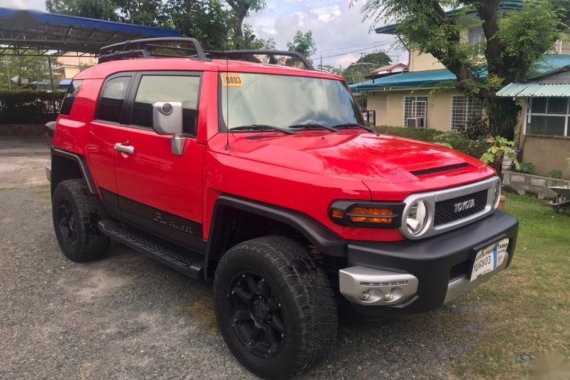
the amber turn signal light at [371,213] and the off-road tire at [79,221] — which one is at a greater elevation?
the amber turn signal light at [371,213]

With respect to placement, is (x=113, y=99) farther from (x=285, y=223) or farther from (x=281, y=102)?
(x=285, y=223)

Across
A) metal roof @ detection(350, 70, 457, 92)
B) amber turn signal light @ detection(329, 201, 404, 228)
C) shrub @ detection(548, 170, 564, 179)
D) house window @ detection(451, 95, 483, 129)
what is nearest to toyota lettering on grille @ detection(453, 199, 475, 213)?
amber turn signal light @ detection(329, 201, 404, 228)

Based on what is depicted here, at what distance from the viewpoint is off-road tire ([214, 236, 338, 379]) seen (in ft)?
8.93

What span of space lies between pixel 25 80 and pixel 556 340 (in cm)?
4438

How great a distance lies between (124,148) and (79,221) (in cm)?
119

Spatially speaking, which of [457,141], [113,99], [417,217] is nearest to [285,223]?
[417,217]

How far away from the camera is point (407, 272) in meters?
2.56

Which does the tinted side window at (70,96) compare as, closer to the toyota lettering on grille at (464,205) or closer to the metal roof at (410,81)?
the toyota lettering on grille at (464,205)

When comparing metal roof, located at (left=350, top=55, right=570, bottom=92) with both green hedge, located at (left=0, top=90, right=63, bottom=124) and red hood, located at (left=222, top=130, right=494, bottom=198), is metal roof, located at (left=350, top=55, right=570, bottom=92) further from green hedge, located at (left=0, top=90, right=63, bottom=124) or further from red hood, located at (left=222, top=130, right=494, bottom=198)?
green hedge, located at (left=0, top=90, right=63, bottom=124)

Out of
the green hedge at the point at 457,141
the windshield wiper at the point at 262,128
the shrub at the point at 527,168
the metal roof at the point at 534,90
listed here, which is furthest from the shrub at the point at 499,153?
the windshield wiper at the point at 262,128

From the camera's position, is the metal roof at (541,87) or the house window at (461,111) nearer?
the metal roof at (541,87)

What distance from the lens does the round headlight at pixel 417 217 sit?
2.67 m

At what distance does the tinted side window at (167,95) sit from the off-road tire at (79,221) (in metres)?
1.21

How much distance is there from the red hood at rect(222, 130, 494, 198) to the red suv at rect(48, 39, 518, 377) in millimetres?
13
